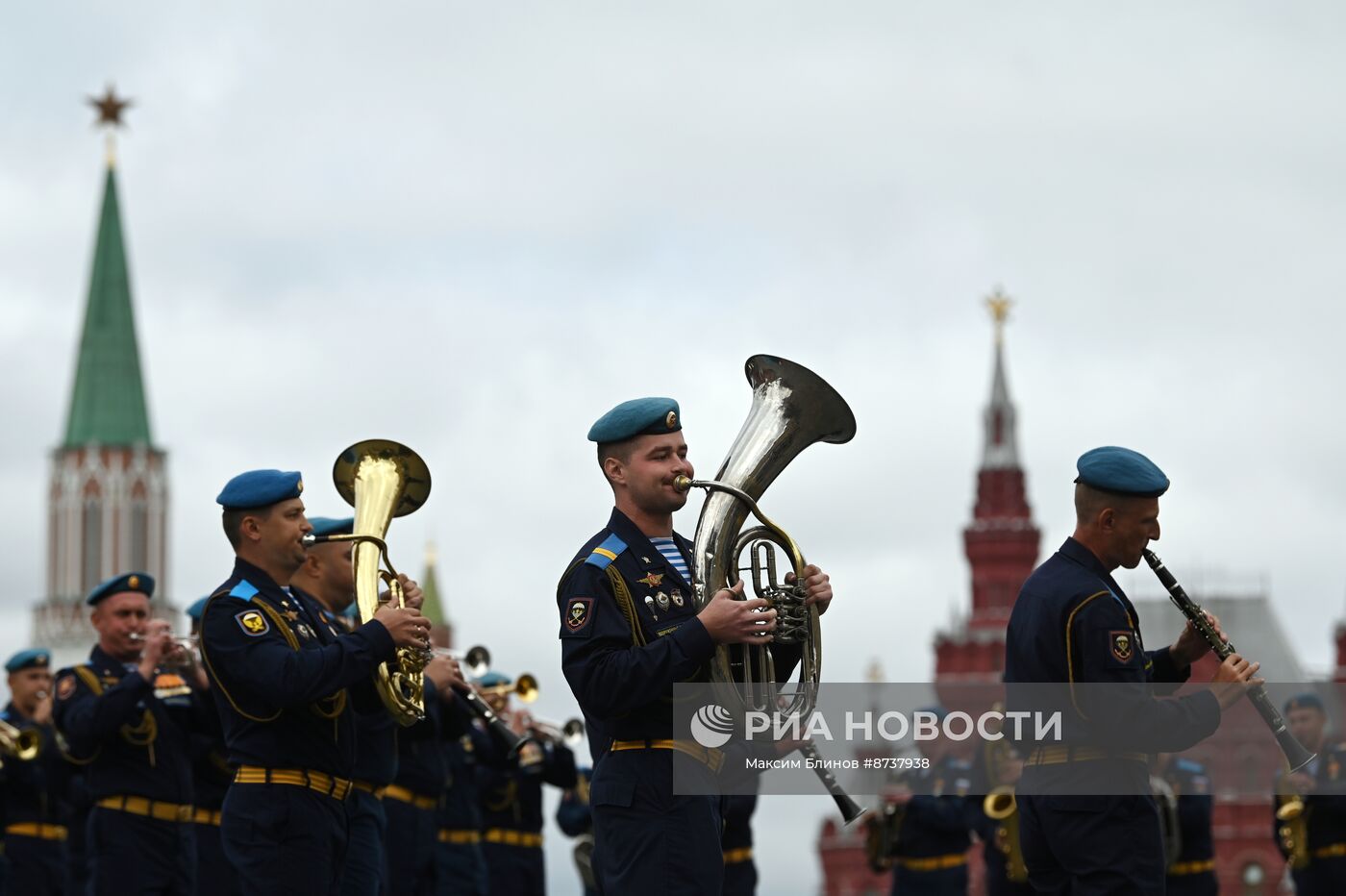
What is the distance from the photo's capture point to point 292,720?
9.62 meters

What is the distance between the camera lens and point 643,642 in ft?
28.9

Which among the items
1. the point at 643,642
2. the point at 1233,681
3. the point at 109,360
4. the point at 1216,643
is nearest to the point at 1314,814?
the point at 1216,643

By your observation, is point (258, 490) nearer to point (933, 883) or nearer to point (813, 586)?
point (813, 586)

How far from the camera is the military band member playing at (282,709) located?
369 inches

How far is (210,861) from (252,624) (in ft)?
12.1

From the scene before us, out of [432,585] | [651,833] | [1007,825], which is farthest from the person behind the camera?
[432,585]

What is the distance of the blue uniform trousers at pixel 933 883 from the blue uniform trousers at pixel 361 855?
28.7ft

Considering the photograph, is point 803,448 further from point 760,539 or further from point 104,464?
point 104,464

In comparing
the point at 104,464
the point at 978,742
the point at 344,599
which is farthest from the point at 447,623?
the point at 344,599

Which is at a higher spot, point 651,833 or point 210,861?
point 210,861

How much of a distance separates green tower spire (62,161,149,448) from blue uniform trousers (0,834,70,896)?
67655 millimetres

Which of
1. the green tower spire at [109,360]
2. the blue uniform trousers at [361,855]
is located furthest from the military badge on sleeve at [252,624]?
the green tower spire at [109,360]

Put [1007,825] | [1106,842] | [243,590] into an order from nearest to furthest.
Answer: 1. [1106,842]
2. [243,590]
3. [1007,825]

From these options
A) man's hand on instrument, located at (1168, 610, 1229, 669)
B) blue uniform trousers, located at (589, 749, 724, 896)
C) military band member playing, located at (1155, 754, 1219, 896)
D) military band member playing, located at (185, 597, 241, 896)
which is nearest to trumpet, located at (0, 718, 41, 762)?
military band member playing, located at (185, 597, 241, 896)
